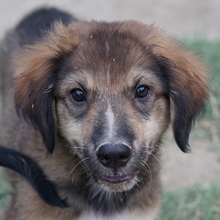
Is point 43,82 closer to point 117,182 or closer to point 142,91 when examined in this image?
point 142,91

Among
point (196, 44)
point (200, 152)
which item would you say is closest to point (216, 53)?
point (196, 44)

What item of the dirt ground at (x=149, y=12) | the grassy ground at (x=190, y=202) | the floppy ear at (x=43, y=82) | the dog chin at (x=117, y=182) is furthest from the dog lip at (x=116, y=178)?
the dirt ground at (x=149, y=12)

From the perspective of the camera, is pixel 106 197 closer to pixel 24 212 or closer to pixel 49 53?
pixel 24 212

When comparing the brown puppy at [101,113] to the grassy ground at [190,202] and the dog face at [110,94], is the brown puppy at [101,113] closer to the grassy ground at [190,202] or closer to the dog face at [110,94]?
the dog face at [110,94]

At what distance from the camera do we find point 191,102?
3.24 meters

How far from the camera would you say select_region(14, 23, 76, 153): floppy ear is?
3.15 meters

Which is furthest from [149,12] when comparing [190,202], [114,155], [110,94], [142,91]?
[114,155]

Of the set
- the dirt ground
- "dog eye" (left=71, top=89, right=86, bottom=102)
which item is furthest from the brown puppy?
the dirt ground

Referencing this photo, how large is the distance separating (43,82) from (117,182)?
682 millimetres

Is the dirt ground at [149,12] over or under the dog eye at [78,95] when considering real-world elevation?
under

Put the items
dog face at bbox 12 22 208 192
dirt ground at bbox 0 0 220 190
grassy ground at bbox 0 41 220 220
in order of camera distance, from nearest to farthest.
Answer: dog face at bbox 12 22 208 192
grassy ground at bbox 0 41 220 220
dirt ground at bbox 0 0 220 190

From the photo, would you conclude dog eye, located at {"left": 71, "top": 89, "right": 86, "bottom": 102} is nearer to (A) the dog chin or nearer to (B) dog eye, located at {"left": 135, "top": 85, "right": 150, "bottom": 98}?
(B) dog eye, located at {"left": 135, "top": 85, "right": 150, "bottom": 98}

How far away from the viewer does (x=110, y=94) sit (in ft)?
9.94

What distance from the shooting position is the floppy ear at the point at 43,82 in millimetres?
3154
